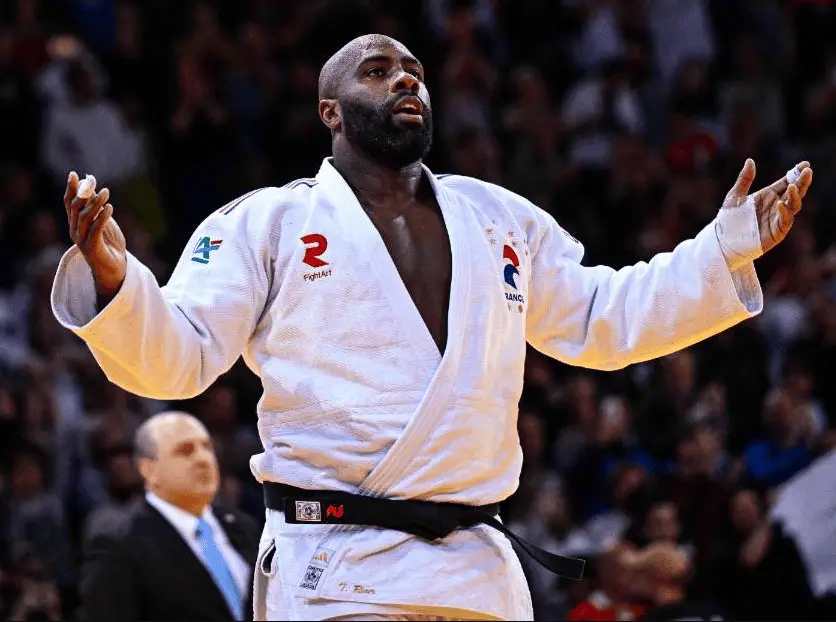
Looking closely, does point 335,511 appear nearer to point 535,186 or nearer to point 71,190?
point 71,190

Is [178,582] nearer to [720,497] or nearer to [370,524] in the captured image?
[370,524]

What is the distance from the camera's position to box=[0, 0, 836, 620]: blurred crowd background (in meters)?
9.64

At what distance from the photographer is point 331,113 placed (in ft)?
15.3

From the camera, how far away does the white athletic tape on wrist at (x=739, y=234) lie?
4.33 m

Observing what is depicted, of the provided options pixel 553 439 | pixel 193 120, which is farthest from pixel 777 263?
pixel 193 120

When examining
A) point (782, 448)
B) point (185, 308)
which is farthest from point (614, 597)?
point (185, 308)

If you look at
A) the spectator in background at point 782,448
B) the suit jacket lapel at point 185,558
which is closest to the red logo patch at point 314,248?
the suit jacket lapel at point 185,558

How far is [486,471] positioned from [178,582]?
3.35 meters

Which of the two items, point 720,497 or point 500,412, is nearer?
point 500,412

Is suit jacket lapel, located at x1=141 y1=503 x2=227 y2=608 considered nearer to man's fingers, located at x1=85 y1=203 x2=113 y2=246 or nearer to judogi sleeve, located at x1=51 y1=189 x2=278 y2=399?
judogi sleeve, located at x1=51 y1=189 x2=278 y2=399

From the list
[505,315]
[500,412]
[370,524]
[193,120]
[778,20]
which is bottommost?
[370,524]

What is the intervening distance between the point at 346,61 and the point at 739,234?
1297 millimetres

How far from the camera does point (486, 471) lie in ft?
13.4

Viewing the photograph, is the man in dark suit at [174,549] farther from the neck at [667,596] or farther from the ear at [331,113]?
the ear at [331,113]
